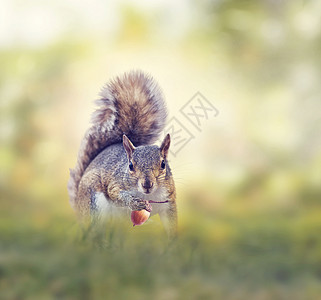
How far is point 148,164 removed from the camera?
1.05m

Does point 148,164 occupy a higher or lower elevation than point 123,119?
lower

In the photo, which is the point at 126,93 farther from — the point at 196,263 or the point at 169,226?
the point at 196,263

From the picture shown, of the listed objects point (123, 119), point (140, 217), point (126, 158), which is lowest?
point (140, 217)

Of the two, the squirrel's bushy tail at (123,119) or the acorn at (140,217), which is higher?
the squirrel's bushy tail at (123,119)

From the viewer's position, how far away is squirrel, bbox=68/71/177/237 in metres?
1.07

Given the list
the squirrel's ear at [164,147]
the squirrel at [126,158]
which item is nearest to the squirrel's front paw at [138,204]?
the squirrel at [126,158]

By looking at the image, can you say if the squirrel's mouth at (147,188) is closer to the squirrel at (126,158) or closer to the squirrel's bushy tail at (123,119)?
the squirrel at (126,158)

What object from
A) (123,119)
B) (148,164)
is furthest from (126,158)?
(123,119)

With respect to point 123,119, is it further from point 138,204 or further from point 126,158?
point 138,204

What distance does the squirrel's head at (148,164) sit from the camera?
106cm

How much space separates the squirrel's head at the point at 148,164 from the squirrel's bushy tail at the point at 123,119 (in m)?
0.16

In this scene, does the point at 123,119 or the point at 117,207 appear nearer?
the point at 117,207

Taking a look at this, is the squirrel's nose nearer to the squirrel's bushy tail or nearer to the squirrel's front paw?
the squirrel's front paw

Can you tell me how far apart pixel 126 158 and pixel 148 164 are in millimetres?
87
